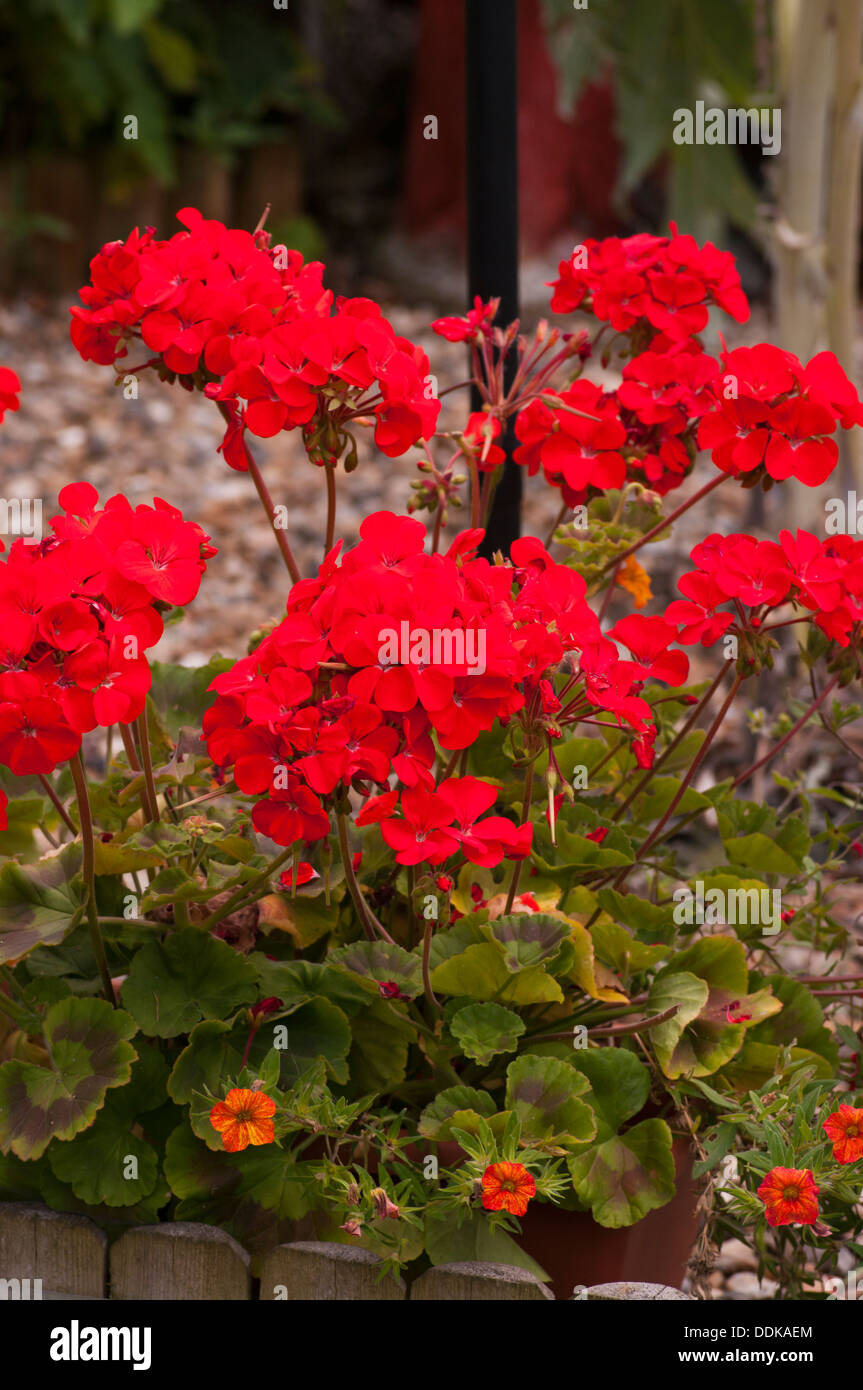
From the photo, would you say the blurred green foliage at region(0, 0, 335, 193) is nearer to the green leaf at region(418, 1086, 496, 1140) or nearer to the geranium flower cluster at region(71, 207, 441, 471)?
the geranium flower cluster at region(71, 207, 441, 471)

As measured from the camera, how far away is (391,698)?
2.42 feet

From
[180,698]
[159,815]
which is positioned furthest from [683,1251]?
[180,698]

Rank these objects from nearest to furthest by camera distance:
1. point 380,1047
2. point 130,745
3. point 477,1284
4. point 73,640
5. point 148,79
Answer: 1. point 73,640
2. point 477,1284
3. point 380,1047
4. point 130,745
5. point 148,79

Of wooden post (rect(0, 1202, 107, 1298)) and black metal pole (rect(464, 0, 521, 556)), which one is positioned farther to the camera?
black metal pole (rect(464, 0, 521, 556))

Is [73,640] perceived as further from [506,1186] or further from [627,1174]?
[627,1174]

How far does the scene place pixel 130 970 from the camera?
3.07 feet

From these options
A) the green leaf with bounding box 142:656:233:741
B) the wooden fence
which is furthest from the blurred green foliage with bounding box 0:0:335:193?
the wooden fence

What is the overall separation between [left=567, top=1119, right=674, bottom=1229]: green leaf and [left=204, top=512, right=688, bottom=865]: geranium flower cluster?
243 millimetres

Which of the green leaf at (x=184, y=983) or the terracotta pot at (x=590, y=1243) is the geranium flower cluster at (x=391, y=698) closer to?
the green leaf at (x=184, y=983)

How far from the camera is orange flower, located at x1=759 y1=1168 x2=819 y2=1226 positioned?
827 mm

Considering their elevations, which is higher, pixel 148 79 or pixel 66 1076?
pixel 148 79

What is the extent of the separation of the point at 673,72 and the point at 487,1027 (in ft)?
10.2

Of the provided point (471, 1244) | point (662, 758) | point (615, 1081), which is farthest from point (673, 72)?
point (471, 1244)

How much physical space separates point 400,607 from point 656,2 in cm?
308
